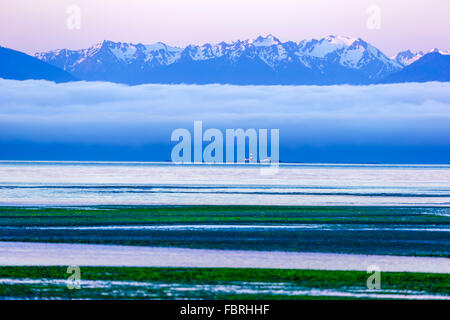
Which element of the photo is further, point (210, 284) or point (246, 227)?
point (246, 227)

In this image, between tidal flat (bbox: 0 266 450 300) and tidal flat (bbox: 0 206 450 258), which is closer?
tidal flat (bbox: 0 266 450 300)

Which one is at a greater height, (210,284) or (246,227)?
(246,227)

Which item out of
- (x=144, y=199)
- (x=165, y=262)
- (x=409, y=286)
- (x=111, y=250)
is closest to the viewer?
(x=409, y=286)

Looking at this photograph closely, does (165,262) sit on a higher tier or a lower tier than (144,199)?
lower

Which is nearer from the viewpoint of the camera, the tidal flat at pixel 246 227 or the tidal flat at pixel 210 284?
the tidal flat at pixel 210 284

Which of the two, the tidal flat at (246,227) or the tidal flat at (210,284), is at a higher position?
the tidal flat at (246,227)

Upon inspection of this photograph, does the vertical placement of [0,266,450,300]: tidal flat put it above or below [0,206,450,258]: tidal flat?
below

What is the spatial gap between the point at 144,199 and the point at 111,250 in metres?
42.3
